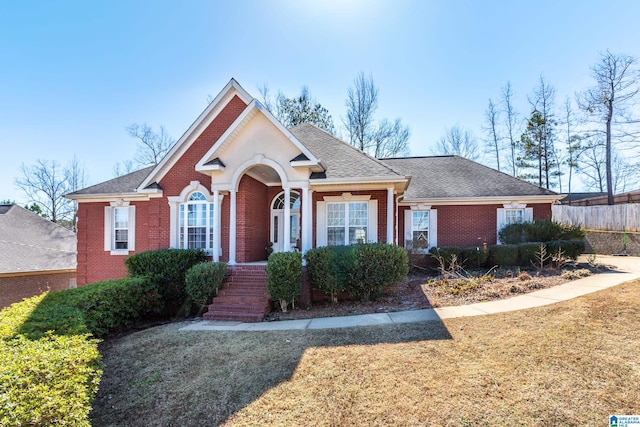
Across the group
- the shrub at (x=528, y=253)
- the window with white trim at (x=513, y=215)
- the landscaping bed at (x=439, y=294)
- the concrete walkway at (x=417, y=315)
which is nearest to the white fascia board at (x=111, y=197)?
the concrete walkway at (x=417, y=315)

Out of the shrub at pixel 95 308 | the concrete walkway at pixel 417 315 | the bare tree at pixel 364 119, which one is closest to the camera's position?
the shrub at pixel 95 308

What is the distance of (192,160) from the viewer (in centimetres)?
1207

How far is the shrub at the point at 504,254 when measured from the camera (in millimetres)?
12867

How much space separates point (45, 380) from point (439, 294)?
28.7 ft

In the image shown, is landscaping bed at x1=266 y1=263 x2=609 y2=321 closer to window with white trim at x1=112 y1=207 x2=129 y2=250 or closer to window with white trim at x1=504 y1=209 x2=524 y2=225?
window with white trim at x1=504 y1=209 x2=524 y2=225

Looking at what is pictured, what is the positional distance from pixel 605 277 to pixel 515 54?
9531mm

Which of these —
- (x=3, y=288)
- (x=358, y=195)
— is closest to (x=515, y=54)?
(x=358, y=195)

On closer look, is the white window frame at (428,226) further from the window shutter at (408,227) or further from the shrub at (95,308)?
the shrub at (95,308)

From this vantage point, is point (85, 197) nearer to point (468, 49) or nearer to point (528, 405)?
point (528, 405)

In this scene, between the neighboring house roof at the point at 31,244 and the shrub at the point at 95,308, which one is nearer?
the shrub at the point at 95,308

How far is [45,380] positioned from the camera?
11.2ft

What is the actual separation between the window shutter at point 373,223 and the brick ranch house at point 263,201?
37mm

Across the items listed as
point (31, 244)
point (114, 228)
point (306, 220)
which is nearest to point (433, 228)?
point (306, 220)

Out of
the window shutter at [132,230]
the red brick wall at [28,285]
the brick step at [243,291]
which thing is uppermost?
the window shutter at [132,230]
